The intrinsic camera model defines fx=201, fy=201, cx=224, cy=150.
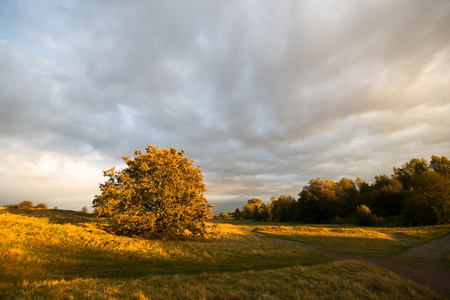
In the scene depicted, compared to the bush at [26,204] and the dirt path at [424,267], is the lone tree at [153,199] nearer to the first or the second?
the dirt path at [424,267]

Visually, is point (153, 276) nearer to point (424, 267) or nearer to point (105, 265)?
point (105, 265)

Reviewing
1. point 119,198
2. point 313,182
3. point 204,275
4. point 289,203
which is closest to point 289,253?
point 204,275

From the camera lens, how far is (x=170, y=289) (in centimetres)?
916

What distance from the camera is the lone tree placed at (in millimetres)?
23359

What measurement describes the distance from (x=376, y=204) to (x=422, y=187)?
2149 centimetres

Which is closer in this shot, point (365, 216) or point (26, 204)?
point (365, 216)

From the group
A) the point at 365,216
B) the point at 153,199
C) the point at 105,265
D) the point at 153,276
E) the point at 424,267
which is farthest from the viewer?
the point at 365,216

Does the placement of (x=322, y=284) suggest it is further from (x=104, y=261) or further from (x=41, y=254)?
(x=41, y=254)

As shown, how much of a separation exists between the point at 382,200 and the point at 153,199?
83048mm

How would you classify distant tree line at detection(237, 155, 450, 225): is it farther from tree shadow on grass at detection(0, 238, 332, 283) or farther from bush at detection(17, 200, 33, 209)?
bush at detection(17, 200, 33, 209)

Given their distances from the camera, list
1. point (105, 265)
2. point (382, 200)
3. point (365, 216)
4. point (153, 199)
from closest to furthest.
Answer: point (105, 265)
point (153, 199)
point (365, 216)
point (382, 200)

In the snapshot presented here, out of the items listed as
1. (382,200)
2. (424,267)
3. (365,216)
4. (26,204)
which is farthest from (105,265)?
(382,200)

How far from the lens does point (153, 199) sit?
79.8 feet

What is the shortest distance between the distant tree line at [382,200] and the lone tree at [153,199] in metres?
59.3
